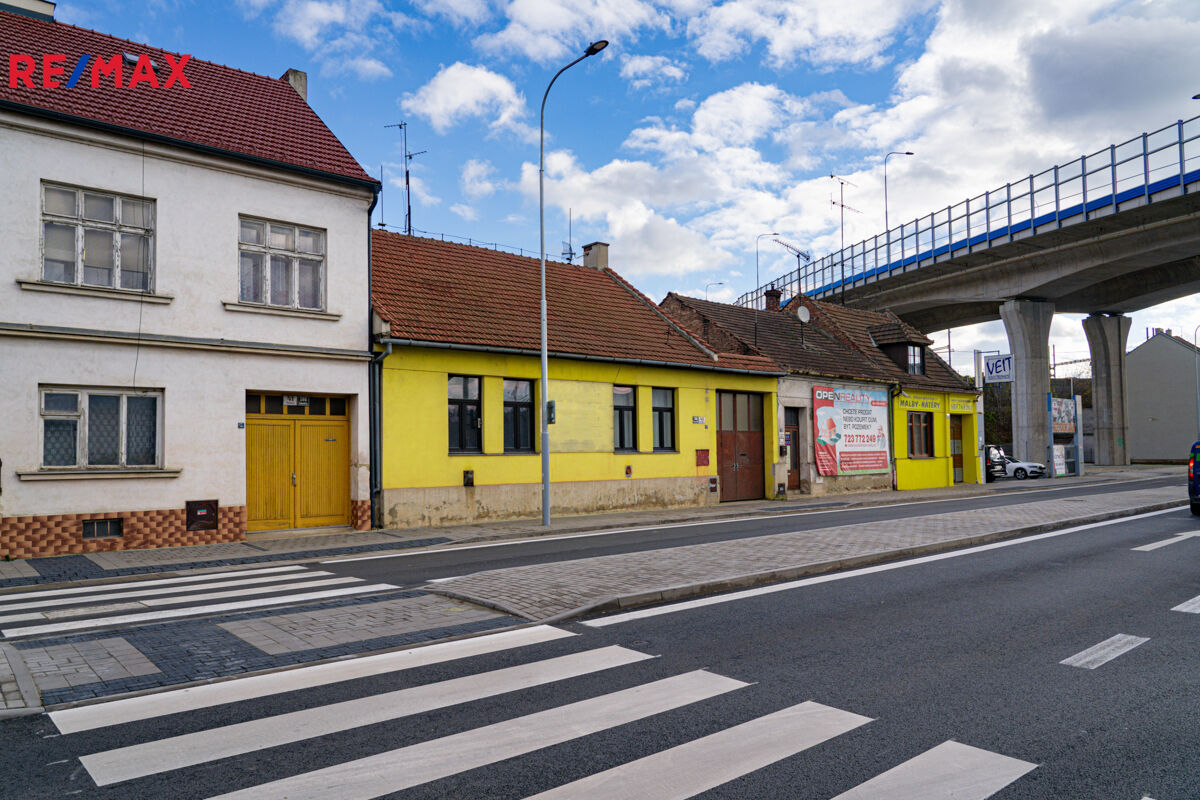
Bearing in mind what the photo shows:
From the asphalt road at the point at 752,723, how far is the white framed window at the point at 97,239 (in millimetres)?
11199

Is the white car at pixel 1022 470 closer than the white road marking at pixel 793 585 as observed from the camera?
No

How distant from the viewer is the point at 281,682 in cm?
569

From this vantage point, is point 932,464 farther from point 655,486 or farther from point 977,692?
point 977,692

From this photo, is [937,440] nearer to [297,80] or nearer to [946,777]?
[297,80]

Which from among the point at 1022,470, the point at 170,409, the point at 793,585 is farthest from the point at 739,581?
the point at 1022,470

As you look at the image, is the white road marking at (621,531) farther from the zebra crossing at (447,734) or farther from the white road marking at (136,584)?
the zebra crossing at (447,734)

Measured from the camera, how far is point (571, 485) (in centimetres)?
2025

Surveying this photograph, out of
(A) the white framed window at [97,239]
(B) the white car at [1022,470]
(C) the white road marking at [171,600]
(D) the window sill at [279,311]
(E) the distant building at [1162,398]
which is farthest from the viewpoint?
(E) the distant building at [1162,398]

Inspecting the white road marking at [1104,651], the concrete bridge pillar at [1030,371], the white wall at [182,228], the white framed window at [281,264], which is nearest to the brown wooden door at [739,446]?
the white wall at [182,228]

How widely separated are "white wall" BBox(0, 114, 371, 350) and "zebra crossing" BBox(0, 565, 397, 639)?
5603mm

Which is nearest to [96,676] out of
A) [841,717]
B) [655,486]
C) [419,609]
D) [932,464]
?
[419,609]

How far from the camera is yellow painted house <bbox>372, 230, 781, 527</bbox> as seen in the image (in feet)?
57.3

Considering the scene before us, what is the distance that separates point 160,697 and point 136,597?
463 cm

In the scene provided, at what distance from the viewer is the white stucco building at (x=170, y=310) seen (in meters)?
13.1
